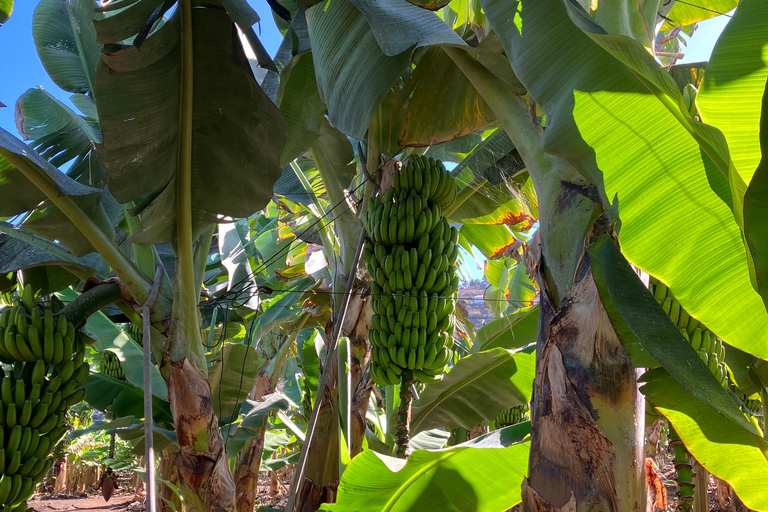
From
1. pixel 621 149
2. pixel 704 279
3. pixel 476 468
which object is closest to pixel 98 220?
pixel 476 468

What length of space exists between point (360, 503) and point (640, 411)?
2.57ft

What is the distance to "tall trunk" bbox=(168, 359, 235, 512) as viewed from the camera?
1.74 metres

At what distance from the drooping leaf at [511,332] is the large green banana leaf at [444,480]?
34.4 inches

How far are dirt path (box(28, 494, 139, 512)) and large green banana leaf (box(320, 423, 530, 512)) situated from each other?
381 inches

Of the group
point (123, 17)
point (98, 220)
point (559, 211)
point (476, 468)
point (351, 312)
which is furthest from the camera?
point (351, 312)

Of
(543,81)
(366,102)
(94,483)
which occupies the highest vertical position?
(366,102)

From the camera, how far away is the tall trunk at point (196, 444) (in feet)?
5.72

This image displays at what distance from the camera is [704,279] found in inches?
41.9

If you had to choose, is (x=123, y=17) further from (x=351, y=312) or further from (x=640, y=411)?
(x=640, y=411)

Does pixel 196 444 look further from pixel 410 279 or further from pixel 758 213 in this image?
pixel 758 213

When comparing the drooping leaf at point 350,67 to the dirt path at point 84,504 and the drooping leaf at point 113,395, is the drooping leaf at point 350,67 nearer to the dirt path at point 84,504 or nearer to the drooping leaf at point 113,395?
the drooping leaf at point 113,395

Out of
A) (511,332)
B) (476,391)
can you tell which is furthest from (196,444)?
(511,332)

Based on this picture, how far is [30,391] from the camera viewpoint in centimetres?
163

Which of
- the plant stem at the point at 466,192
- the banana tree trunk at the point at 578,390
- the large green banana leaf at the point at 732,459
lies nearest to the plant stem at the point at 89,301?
the plant stem at the point at 466,192
